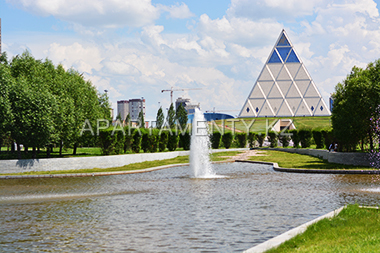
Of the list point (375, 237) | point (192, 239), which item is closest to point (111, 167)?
point (192, 239)

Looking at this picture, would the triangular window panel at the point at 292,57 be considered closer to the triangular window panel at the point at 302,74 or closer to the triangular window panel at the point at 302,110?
the triangular window panel at the point at 302,74

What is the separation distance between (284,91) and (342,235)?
9967 cm

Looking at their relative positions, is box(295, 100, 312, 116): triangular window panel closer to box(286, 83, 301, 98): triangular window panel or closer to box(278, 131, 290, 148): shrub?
box(286, 83, 301, 98): triangular window panel

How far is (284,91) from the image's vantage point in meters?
104

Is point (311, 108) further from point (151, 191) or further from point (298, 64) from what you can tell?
point (151, 191)

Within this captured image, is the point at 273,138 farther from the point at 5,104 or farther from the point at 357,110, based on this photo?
the point at 5,104

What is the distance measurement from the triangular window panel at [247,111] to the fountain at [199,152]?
7895cm

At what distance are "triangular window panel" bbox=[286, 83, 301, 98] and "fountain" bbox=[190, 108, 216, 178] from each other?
3263 inches

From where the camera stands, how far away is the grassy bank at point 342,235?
605cm

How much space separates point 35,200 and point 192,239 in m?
7.37

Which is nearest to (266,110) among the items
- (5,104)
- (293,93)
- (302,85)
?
(293,93)

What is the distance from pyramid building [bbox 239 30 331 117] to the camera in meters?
102

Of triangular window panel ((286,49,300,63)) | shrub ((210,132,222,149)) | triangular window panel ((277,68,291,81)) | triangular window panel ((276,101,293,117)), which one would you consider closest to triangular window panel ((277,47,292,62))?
triangular window panel ((286,49,300,63))

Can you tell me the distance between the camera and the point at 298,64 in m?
102
